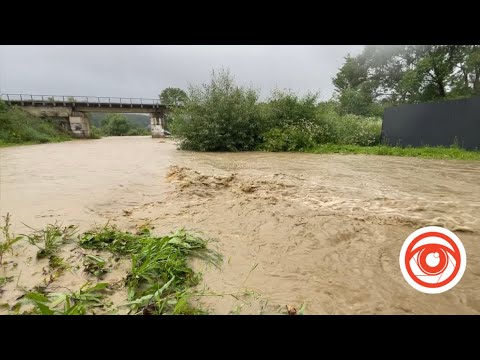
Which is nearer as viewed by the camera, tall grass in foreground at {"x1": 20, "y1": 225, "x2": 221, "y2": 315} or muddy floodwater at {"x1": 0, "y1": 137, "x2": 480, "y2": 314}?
tall grass in foreground at {"x1": 20, "y1": 225, "x2": 221, "y2": 315}

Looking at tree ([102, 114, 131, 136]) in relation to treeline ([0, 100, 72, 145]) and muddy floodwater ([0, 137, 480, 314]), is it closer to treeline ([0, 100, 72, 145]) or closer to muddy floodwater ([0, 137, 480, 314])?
treeline ([0, 100, 72, 145])

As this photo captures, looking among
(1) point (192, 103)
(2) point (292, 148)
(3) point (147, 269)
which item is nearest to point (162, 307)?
(3) point (147, 269)

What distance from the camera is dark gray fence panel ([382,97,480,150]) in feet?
33.9

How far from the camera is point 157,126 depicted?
40.3 metres

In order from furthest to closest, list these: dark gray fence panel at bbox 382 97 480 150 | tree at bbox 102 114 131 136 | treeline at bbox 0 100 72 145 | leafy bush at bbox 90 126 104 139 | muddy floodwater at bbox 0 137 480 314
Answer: tree at bbox 102 114 131 136
leafy bush at bbox 90 126 104 139
treeline at bbox 0 100 72 145
dark gray fence panel at bbox 382 97 480 150
muddy floodwater at bbox 0 137 480 314

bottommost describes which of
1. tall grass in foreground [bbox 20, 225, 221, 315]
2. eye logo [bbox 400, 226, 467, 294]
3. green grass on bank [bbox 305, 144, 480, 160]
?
tall grass in foreground [bbox 20, 225, 221, 315]

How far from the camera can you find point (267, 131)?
14102mm

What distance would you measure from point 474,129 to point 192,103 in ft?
39.5

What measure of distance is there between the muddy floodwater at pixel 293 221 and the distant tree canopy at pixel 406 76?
18.8m

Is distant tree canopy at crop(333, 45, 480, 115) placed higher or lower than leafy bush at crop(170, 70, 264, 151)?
higher

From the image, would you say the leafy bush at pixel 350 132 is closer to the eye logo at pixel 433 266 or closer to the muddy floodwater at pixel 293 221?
the muddy floodwater at pixel 293 221

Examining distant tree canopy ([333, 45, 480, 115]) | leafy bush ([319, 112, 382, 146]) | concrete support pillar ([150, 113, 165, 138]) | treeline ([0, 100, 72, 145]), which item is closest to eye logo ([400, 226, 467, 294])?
leafy bush ([319, 112, 382, 146])

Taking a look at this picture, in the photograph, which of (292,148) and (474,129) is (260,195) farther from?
(474,129)

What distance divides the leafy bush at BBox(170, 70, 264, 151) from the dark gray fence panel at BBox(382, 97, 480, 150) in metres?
6.94
